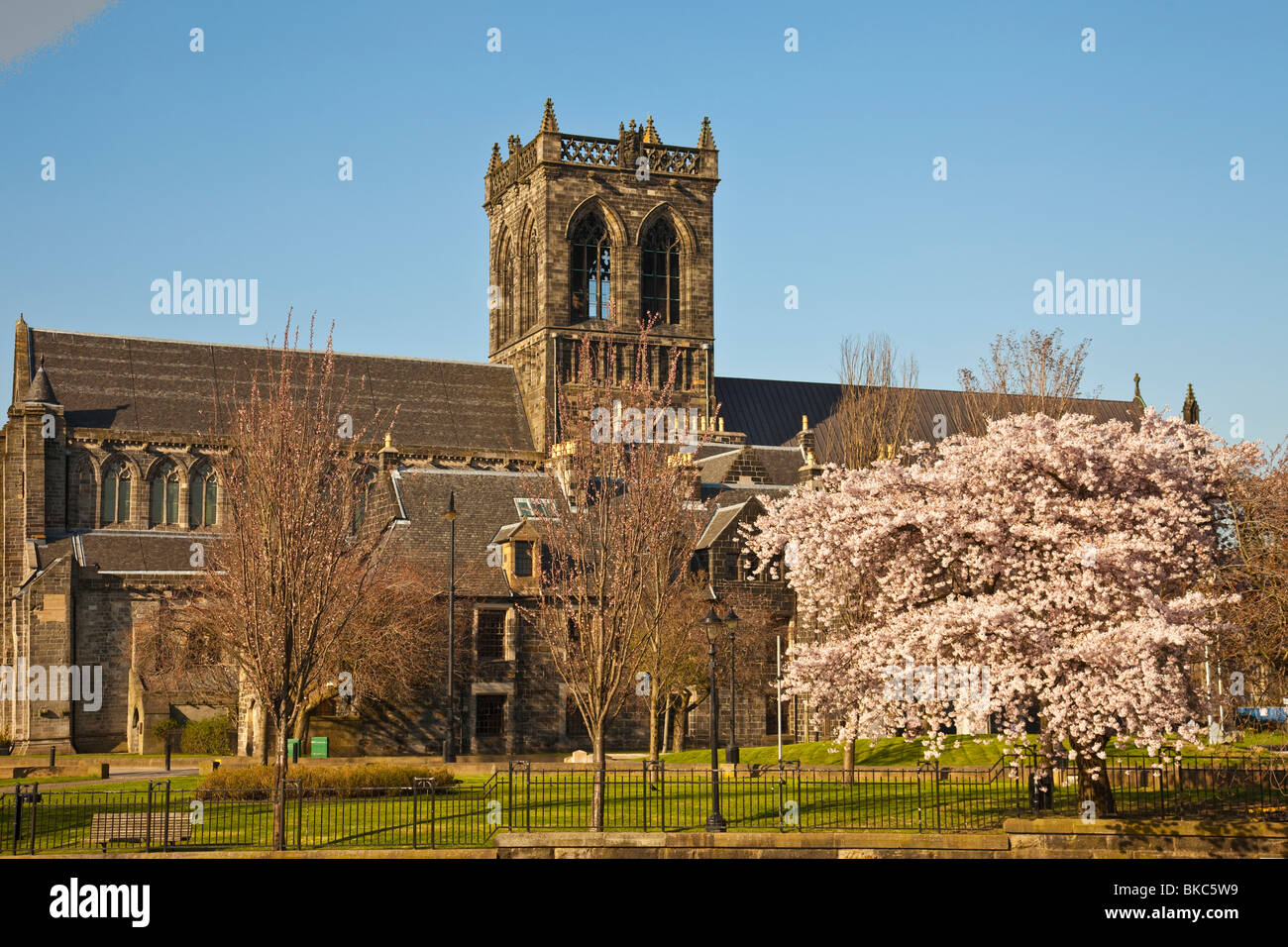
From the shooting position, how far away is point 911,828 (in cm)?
2695

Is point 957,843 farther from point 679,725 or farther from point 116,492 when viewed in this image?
point 116,492

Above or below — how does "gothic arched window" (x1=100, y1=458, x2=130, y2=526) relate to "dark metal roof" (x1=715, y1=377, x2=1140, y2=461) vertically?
below

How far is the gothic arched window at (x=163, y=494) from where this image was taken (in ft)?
235

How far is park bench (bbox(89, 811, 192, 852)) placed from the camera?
27.2 meters

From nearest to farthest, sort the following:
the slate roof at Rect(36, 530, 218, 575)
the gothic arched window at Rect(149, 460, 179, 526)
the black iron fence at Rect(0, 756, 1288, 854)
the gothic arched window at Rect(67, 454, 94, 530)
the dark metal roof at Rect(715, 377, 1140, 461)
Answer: the black iron fence at Rect(0, 756, 1288, 854) < the slate roof at Rect(36, 530, 218, 575) < the gothic arched window at Rect(67, 454, 94, 530) < the gothic arched window at Rect(149, 460, 179, 526) < the dark metal roof at Rect(715, 377, 1140, 461)

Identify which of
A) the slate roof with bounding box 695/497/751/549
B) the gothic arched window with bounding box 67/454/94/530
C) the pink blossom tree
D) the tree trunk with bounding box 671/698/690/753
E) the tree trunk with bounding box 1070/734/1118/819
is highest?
the gothic arched window with bounding box 67/454/94/530

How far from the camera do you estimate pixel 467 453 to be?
76.5 meters

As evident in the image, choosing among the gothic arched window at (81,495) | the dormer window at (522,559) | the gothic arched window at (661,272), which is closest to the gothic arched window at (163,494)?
the gothic arched window at (81,495)

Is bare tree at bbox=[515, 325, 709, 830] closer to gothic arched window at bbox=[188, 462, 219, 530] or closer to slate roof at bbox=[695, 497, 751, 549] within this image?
slate roof at bbox=[695, 497, 751, 549]

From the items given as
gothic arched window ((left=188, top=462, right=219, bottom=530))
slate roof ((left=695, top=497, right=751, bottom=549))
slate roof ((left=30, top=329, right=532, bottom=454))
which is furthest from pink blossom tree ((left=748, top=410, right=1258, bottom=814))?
gothic arched window ((left=188, top=462, right=219, bottom=530))

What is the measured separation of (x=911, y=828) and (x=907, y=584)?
15.3 ft

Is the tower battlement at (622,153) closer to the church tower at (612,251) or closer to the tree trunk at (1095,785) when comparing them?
the church tower at (612,251)

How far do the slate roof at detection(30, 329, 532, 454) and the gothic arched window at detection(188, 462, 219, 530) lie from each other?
2.04 m

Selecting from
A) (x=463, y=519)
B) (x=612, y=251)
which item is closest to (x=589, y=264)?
(x=612, y=251)
